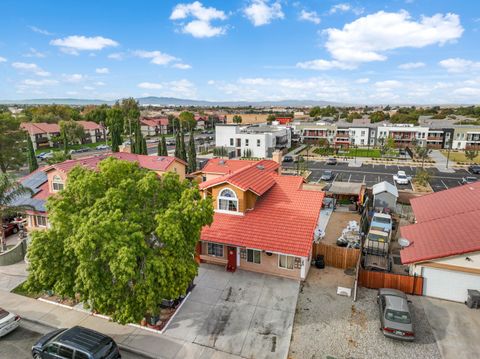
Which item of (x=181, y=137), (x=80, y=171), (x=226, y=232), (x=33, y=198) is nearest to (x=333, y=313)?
(x=226, y=232)

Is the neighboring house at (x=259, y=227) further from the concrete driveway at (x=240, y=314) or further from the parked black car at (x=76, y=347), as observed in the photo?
the parked black car at (x=76, y=347)

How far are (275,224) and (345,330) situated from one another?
28.1 feet

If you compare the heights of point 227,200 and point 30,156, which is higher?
point 227,200

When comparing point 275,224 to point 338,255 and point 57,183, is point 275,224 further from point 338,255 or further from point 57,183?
point 57,183

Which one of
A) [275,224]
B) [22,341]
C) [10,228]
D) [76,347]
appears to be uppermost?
[275,224]

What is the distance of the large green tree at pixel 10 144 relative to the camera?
55.6 meters

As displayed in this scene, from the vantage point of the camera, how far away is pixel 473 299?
1908 centimetres

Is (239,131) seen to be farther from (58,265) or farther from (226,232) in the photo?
(58,265)

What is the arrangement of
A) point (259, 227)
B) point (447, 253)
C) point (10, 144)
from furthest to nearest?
1. point (10, 144)
2. point (259, 227)
3. point (447, 253)

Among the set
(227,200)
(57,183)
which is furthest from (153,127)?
(227,200)

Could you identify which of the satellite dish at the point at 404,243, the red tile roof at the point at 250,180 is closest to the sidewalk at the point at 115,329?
the red tile roof at the point at 250,180

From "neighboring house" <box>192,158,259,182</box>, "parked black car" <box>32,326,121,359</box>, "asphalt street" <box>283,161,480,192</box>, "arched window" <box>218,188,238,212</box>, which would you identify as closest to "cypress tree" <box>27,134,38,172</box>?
"neighboring house" <box>192,158,259,182</box>

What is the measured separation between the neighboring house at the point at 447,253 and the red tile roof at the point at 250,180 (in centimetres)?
1124

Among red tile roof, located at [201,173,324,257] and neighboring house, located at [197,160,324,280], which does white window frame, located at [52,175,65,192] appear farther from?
red tile roof, located at [201,173,324,257]
